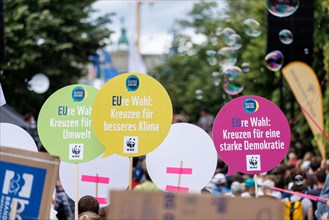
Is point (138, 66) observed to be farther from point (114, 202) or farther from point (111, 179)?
point (114, 202)

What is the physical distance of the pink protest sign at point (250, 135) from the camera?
752 centimetres

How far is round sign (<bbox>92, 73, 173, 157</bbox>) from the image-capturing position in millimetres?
6746

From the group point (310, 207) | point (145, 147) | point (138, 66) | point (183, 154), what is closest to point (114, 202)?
point (145, 147)

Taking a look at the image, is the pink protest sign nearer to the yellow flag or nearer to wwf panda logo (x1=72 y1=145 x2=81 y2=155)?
wwf panda logo (x1=72 y1=145 x2=81 y2=155)

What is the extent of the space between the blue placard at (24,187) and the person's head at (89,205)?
2.47 m

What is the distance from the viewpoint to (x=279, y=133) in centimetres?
767

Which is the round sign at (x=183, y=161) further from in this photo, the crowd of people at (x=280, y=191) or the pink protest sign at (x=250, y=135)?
the crowd of people at (x=280, y=191)

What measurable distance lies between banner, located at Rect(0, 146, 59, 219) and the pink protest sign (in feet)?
9.79

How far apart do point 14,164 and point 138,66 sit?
29.1m

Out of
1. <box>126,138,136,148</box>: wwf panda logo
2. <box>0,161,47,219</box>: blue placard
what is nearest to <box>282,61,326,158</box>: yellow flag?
→ <box>126,138,136,148</box>: wwf panda logo

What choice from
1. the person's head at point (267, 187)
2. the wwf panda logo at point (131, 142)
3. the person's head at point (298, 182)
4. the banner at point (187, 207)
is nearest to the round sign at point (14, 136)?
the wwf panda logo at point (131, 142)

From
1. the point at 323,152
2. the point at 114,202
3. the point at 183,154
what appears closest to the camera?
the point at 114,202

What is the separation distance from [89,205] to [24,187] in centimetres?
256

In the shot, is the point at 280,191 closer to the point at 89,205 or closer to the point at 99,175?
the point at 99,175
